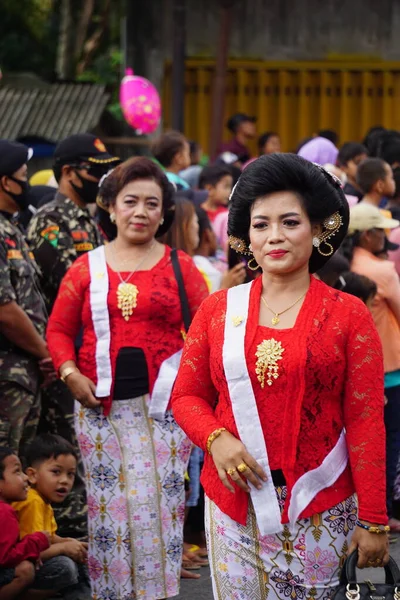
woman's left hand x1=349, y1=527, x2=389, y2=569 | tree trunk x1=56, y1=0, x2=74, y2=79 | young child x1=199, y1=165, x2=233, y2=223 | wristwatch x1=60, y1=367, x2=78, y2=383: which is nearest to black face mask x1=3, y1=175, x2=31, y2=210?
wristwatch x1=60, y1=367, x2=78, y2=383

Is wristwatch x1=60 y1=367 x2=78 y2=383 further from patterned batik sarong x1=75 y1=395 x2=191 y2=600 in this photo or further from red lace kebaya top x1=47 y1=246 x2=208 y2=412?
patterned batik sarong x1=75 y1=395 x2=191 y2=600

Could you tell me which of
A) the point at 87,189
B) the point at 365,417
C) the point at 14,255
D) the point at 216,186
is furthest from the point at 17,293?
the point at 216,186

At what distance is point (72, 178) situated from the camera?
6.62m

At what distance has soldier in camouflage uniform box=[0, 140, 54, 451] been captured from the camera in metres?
5.79

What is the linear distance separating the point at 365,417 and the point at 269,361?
338mm

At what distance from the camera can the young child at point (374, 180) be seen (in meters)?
8.21

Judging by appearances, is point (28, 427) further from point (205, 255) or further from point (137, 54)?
point (137, 54)

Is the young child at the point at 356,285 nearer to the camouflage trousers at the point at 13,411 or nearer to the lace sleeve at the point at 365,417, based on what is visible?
the camouflage trousers at the point at 13,411

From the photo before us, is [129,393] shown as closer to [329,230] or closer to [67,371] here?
[67,371]

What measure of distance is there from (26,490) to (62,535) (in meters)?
0.96

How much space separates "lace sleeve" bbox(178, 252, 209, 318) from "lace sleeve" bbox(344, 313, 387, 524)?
1.86 meters

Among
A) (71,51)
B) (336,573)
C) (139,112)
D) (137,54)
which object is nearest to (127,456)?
(336,573)

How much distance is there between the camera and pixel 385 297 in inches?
276

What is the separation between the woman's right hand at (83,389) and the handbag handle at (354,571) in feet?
6.47
